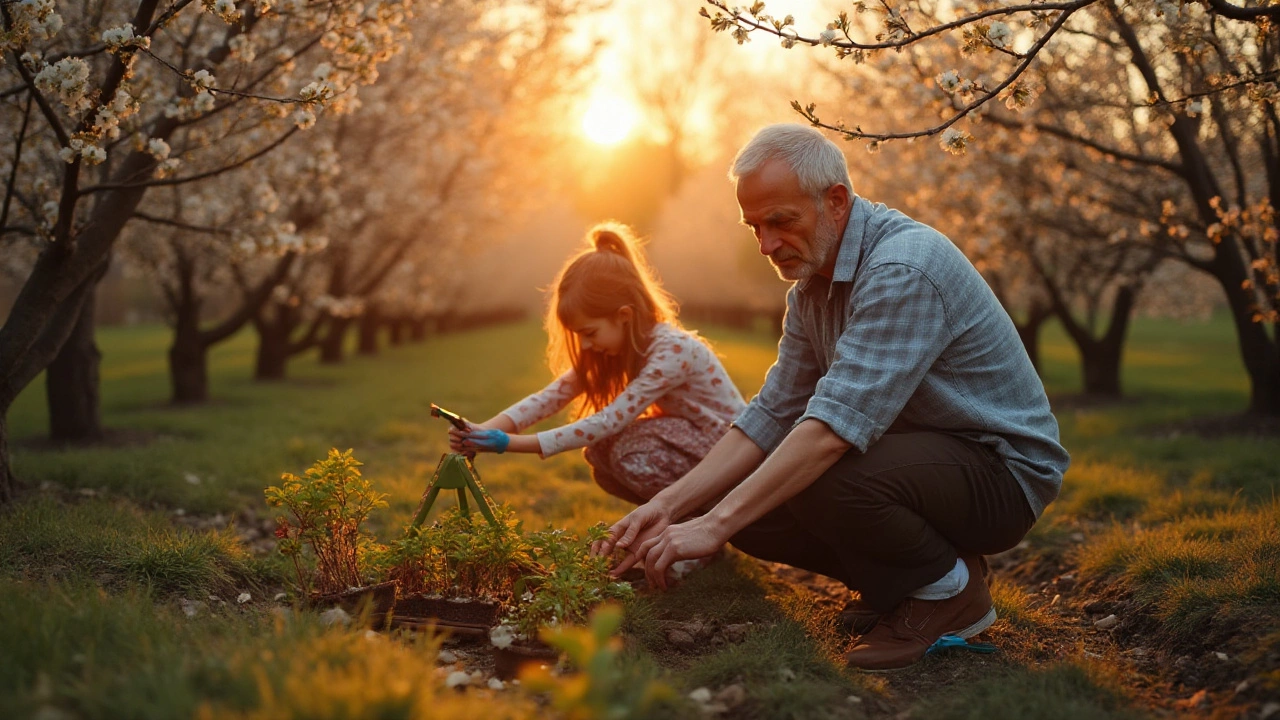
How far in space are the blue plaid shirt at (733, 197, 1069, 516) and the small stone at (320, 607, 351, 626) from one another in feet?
5.63

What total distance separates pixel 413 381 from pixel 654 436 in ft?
40.7

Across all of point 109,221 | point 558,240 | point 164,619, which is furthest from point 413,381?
point 558,240

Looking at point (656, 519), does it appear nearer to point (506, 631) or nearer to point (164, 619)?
point (506, 631)

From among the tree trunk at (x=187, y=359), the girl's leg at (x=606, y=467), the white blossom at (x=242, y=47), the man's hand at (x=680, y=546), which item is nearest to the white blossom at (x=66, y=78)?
the white blossom at (x=242, y=47)

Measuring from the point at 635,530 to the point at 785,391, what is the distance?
3.09 feet

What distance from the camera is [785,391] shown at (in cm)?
412

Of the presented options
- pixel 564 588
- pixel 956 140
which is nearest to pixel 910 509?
pixel 564 588

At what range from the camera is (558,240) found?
204ft

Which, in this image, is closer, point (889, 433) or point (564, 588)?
point (564, 588)

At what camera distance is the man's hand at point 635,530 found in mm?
3660

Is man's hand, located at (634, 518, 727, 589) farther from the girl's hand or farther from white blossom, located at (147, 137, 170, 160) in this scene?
white blossom, located at (147, 137, 170, 160)

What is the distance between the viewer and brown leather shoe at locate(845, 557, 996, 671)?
11.4 ft

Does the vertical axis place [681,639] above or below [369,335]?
below

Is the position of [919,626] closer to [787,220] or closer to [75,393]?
[787,220]
